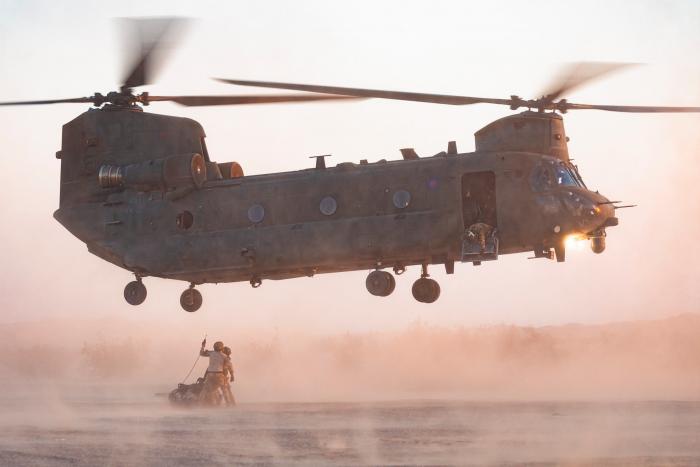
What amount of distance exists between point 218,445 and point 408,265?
7.03 metres

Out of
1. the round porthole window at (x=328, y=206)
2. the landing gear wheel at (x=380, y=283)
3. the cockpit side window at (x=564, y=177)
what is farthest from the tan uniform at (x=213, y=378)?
the cockpit side window at (x=564, y=177)

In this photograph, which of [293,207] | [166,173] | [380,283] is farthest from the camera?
[166,173]

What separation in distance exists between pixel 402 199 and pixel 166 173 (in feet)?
20.8

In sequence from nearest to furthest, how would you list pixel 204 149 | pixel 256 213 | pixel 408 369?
pixel 256 213 < pixel 204 149 < pixel 408 369

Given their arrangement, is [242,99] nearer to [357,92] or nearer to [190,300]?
[357,92]

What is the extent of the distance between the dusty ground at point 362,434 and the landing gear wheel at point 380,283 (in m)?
3.01

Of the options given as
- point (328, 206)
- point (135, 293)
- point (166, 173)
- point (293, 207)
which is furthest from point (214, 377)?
point (328, 206)

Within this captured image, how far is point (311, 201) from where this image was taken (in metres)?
26.3

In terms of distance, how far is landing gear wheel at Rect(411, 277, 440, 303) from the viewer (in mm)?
25453

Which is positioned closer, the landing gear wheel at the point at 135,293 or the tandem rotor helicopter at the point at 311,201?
the tandem rotor helicopter at the point at 311,201

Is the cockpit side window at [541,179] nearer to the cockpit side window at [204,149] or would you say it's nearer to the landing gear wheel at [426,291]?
the landing gear wheel at [426,291]

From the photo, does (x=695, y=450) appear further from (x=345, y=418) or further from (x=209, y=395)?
(x=209, y=395)

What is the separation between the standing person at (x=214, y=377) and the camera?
29.9 m

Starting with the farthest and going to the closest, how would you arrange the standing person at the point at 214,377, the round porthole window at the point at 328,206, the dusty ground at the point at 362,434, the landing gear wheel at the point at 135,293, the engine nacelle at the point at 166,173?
1. the standing person at the point at 214,377
2. the landing gear wheel at the point at 135,293
3. the engine nacelle at the point at 166,173
4. the round porthole window at the point at 328,206
5. the dusty ground at the point at 362,434
